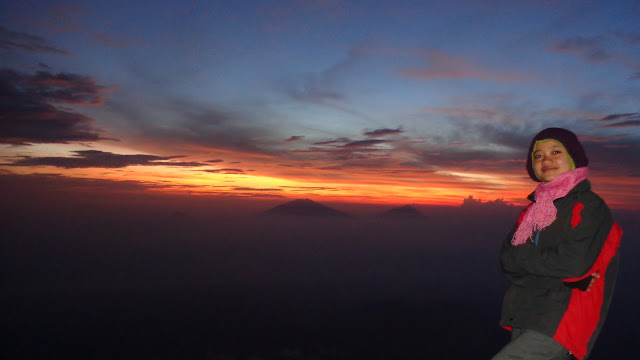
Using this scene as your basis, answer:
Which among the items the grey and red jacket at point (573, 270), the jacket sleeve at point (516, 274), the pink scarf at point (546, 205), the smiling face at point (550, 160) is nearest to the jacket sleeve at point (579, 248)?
the grey and red jacket at point (573, 270)

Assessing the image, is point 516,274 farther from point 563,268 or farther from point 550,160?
point 550,160

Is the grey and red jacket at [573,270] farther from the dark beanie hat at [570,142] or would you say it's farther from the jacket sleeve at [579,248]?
the dark beanie hat at [570,142]

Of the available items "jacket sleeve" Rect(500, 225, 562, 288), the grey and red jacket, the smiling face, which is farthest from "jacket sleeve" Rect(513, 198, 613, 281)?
the smiling face

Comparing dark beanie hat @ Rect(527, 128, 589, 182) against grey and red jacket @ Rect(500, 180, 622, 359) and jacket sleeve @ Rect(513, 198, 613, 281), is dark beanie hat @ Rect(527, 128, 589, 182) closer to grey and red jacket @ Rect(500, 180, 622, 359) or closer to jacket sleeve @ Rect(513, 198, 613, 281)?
grey and red jacket @ Rect(500, 180, 622, 359)

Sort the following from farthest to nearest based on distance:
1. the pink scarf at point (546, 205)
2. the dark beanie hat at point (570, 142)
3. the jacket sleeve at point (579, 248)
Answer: the dark beanie hat at point (570, 142) < the pink scarf at point (546, 205) < the jacket sleeve at point (579, 248)

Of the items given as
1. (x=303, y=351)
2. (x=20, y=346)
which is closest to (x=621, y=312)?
(x=303, y=351)

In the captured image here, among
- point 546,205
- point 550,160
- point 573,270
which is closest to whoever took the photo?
point 573,270

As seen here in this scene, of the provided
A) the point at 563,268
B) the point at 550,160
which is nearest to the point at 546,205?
the point at 550,160

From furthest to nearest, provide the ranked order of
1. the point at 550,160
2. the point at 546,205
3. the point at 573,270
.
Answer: the point at 550,160 → the point at 546,205 → the point at 573,270

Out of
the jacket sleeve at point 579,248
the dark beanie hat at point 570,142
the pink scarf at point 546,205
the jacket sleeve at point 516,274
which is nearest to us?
the jacket sleeve at point 579,248
